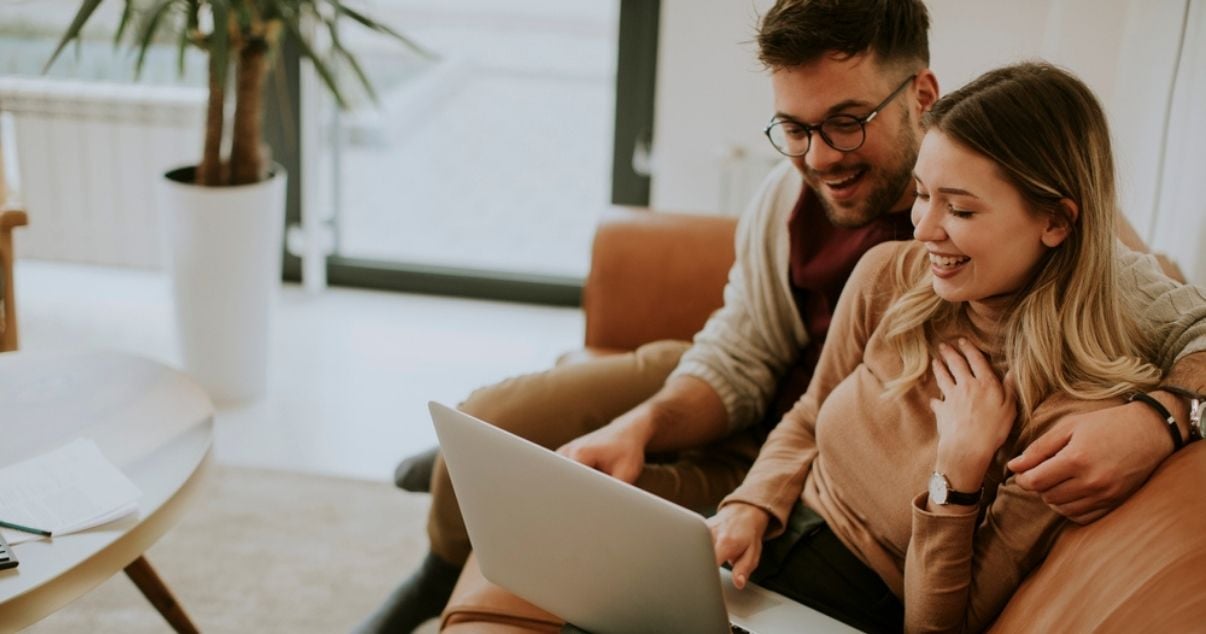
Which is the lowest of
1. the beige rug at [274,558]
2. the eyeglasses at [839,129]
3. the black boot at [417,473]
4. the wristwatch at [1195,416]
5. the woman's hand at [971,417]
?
the beige rug at [274,558]

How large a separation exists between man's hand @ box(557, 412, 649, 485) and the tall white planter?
4.50 ft

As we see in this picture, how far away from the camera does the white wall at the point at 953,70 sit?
7.20 ft

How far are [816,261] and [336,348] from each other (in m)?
1.82

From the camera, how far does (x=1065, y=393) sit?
4.01 feet

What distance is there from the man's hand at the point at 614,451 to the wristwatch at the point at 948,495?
0.52 m

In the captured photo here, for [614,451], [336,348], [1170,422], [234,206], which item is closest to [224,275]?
[234,206]

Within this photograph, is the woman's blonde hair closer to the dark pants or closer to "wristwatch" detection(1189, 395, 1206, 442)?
"wristwatch" detection(1189, 395, 1206, 442)

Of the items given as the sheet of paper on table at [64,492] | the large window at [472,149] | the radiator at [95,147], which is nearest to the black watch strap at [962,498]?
the sheet of paper on table at [64,492]

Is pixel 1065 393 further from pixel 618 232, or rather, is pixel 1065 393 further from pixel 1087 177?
pixel 618 232

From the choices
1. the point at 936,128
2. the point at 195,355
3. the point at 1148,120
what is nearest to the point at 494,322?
the point at 195,355

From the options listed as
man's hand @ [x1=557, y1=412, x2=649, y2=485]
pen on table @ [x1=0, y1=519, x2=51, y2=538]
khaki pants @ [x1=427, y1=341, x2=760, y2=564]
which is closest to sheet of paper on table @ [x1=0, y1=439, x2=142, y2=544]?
pen on table @ [x1=0, y1=519, x2=51, y2=538]

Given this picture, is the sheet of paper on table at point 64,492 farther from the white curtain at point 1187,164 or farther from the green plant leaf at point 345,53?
the white curtain at point 1187,164

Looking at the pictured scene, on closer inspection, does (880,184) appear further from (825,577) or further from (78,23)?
(78,23)

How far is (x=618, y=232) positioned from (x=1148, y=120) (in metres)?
1.03
